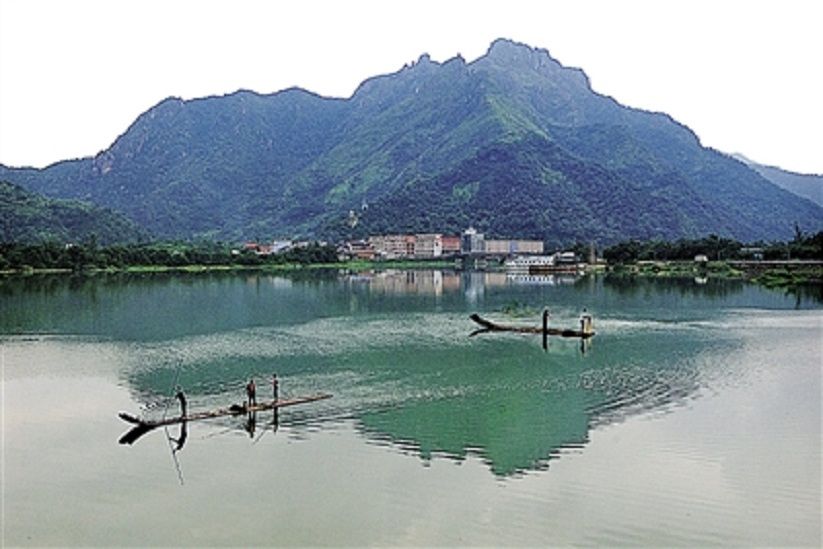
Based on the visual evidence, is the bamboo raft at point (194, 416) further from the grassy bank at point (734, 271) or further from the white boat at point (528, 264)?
the white boat at point (528, 264)

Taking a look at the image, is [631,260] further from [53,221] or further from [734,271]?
[53,221]

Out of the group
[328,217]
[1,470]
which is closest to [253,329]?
[1,470]

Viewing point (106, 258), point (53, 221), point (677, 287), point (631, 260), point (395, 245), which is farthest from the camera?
point (395, 245)

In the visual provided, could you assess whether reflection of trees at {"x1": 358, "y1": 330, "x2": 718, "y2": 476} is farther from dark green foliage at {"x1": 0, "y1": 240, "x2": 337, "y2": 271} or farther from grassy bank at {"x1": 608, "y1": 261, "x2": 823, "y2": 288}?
dark green foliage at {"x1": 0, "y1": 240, "x2": 337, "y2": 271}

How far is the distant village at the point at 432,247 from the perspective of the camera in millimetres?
137875

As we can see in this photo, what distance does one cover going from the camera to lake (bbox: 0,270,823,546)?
11969mm

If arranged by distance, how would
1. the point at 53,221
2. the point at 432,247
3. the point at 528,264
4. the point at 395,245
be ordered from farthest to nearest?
the point at 395,245, the point at 432,247, the point at 53,221, the point at 528,264

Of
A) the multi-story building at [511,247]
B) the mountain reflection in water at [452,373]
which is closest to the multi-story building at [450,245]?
the multi-story building at [511,247]

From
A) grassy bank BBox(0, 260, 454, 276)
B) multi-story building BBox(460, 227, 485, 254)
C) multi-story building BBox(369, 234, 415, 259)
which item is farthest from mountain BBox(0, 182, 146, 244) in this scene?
multi-story building BBox(460, 227, 485, 254)

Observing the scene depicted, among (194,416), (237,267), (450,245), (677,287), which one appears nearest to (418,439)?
(194,416)

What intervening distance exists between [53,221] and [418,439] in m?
119

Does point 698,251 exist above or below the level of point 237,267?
above

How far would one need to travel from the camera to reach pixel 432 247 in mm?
143000

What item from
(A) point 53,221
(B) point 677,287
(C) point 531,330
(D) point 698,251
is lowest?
(C) point 531,330
